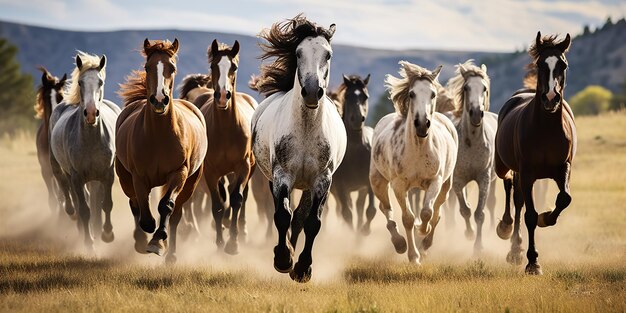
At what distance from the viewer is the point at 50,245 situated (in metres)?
12.3

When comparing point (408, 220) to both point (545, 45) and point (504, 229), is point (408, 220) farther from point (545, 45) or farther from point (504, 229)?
point (545, 45)

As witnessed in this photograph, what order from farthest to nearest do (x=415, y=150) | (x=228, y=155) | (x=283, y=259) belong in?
(x=228, y=155), (x=415, y=150), (x=283, y=259)

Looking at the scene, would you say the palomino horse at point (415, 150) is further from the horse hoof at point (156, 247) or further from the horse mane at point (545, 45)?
the horse hoof at point (156, 247)

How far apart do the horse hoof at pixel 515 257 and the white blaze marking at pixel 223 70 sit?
4180 mm

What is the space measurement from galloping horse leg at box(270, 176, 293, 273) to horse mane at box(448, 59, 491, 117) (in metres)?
4.43

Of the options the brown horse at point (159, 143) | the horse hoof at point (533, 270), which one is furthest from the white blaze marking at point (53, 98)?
the horse hoof at point (533, 270)

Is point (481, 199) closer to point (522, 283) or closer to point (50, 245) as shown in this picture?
point (522, 283)

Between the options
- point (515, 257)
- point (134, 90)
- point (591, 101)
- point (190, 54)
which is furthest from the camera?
point (190, 54)

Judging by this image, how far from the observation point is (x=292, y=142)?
8.02 meters

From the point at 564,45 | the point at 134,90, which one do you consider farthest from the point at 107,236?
the point at 564,45

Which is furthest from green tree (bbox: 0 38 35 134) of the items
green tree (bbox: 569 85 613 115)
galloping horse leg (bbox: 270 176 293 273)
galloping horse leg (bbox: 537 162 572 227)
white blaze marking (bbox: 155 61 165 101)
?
galloping horse leg (bbox: 270 176 293 273)

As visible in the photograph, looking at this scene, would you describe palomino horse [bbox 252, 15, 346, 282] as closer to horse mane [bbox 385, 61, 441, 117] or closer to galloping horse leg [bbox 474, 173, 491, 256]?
horse mane [bbox 385, 61, 441, 117]

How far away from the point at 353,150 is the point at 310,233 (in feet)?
21.5

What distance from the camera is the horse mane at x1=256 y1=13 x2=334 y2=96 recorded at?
26.6 ft
